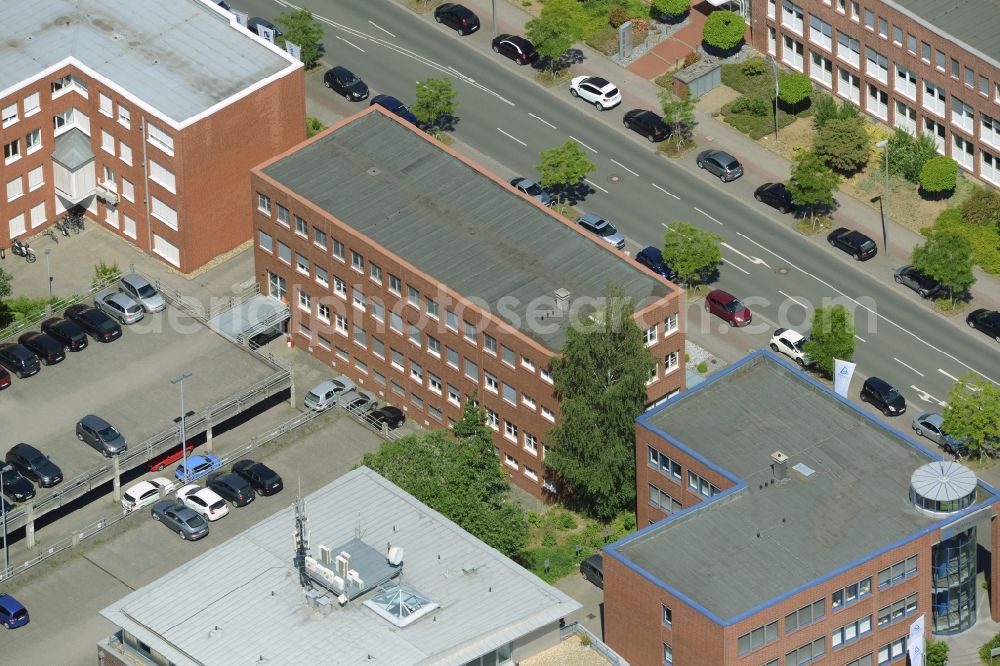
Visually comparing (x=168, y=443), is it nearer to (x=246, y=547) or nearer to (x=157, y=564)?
(x=157, y=564)

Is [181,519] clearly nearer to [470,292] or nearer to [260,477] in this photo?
[260,477]

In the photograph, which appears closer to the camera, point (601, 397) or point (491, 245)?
point (601, 397)

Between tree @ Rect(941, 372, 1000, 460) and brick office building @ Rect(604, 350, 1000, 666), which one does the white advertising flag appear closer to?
brick office building @ Rect(604, 350, 1000, 666)

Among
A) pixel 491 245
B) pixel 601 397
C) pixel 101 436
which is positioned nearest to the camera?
pixel 601 397

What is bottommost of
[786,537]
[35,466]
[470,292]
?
[35,466]

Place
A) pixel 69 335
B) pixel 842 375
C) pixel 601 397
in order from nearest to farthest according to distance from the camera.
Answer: pixel 601 397
pixel 842 375
pixel 69 335

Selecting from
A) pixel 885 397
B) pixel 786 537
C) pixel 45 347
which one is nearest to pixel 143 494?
pixel 45 347

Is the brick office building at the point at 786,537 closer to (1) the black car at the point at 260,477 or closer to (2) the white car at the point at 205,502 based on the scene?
(1) the black car at the point at 260,477
